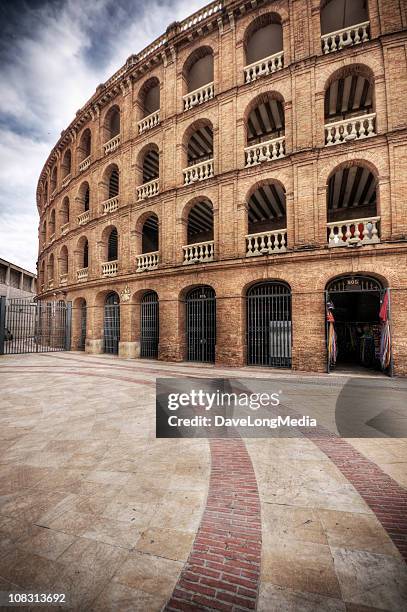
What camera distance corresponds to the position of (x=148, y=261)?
1401cm

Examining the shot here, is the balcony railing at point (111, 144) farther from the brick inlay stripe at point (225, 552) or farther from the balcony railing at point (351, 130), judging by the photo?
the brick inlay stripe at point (225, 552)

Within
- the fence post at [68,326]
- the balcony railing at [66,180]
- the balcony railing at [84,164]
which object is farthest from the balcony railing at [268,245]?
the balcony railing at [66,180]

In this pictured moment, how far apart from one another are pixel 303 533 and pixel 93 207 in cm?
1823

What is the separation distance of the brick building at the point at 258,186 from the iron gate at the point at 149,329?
0.06 m

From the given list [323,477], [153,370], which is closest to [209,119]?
[153,370]

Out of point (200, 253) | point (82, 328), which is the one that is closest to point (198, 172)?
point (200, 253)

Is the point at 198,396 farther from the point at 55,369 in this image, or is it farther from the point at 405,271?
the point at 405,271

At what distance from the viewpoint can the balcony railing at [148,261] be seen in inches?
536

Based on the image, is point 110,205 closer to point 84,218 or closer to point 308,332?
point 84,218

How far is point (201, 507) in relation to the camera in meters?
2.61

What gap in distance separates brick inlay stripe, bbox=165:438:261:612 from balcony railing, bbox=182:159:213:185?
1209cm

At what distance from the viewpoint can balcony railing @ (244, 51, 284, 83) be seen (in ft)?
36.9

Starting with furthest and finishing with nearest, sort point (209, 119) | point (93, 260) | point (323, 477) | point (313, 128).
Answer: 1. point (93, 260)
2. point (209, 119)
3. point (313, 128)
4. point (323, 477)

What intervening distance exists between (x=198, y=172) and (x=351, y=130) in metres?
6.49
